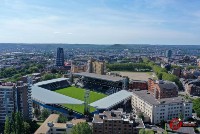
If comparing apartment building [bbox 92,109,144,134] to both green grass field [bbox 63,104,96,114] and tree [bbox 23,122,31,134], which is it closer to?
tree [bbox 23,122,31,134]

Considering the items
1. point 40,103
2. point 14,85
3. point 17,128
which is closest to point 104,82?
point 40,103

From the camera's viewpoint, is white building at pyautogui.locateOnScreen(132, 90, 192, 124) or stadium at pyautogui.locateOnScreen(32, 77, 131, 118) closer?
white building at pyautogui.locateOnScreen(132, 90, 192, 124)

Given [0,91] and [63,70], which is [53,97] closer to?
[0,91]

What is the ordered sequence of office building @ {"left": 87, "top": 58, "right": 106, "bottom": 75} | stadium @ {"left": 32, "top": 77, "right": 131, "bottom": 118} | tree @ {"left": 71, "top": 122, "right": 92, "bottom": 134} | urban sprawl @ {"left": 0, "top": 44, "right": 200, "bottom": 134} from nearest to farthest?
1. tree @ {"left": 71, "top": 122, "right": 92, "bottom": 134}
2. urban sprawl @ {"left": 0, "top": 44, "right": 200, "bottom": 134}
3. stadium @ {"left": 32, "top": 77, "right": 131, "bottom": 118}
4. office building @ {"left": 87, "top": 58, "right": 106, "bottom": 75}

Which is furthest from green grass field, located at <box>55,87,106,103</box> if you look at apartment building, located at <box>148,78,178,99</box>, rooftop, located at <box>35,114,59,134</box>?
rooftop, located at <box>35,114,59,134</box>

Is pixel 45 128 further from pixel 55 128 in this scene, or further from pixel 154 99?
pixel 154 99

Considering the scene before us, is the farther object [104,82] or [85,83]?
[85,83]

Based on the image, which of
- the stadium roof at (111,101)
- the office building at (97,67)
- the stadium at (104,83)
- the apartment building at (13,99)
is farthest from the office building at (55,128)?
the office building at (97,67)

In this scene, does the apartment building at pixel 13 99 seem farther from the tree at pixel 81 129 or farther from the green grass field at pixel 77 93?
the green grass field at pixel 77 93

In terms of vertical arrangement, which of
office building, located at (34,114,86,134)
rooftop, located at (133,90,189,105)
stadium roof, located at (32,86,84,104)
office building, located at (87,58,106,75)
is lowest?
office building, located at (34,114,86,134)
